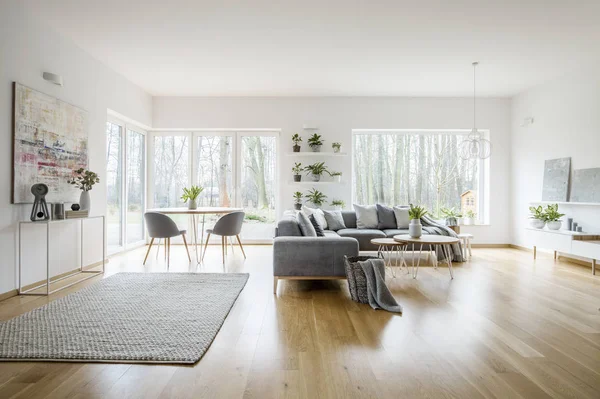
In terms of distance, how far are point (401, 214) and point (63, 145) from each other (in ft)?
15.9

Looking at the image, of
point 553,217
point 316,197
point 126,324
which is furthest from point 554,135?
point 126,324

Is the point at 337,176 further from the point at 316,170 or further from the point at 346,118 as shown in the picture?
the point at 346,118

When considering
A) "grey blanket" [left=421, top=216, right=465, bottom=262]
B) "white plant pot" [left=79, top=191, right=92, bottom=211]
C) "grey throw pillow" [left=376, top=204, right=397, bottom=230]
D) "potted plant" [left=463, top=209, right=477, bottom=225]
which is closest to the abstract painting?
"white plant pot" [left=79, top=191, right=92, bottom=211]

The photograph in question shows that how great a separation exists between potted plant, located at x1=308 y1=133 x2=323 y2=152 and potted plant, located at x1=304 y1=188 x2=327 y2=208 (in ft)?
2.51

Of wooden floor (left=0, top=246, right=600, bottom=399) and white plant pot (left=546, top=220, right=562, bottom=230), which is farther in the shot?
white plant pot (left=546, top=220, right=562, bottom=230)

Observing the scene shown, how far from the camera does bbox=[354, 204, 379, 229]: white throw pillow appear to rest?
6000 mm

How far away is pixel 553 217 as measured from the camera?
541 cm

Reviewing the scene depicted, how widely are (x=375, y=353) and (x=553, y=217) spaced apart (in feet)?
15.2

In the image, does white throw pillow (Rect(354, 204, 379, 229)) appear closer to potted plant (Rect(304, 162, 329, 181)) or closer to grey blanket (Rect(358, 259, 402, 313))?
potted plant (Rect(304, 162, 329, 181))

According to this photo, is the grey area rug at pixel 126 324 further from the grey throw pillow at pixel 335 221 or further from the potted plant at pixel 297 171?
the potted plant at pixel 297 171

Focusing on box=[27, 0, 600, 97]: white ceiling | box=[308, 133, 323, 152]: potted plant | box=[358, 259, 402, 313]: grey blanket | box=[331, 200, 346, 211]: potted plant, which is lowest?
box=[358, 259, 402, 313]: grey blanket

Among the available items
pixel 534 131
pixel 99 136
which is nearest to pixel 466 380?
pixel 99 136

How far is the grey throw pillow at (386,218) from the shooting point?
6.07m

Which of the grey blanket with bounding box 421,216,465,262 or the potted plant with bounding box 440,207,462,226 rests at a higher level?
the potted plant with bounding box 440,207,462,226
